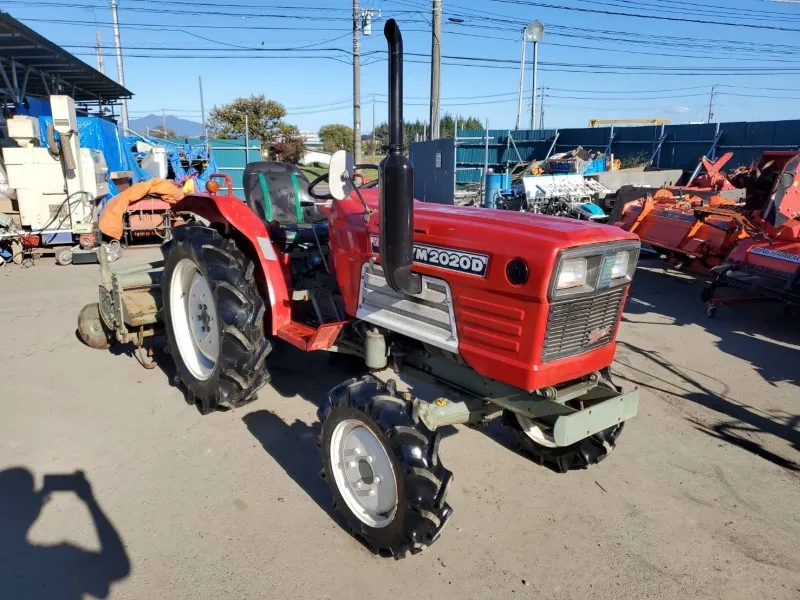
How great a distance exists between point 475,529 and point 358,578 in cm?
64

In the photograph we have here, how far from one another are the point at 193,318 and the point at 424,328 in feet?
6.84

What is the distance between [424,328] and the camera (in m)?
2.80

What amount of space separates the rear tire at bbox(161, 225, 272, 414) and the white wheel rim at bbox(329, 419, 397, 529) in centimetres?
97

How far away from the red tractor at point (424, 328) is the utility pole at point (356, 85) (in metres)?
14.0

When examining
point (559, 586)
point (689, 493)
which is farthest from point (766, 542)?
point (559, 586)

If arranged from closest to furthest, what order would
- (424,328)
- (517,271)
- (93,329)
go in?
(517,271) < (424,328) < (93,329)

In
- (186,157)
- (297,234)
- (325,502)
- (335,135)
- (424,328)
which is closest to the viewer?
(424,328)

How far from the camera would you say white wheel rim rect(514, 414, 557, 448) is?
3.27 metres

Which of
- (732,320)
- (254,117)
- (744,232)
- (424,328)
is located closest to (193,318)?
(424,328)

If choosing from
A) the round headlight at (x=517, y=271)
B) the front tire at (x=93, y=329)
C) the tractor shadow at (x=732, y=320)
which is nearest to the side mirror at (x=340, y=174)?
the round headlight at (x=517, y=271)

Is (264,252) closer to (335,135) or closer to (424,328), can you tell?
(424,328)

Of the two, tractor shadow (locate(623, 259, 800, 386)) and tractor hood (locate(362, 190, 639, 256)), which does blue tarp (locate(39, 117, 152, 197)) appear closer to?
tractor shadow (locate(623, 259, 800, 386))

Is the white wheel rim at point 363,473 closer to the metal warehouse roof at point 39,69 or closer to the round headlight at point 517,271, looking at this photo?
the round headlight at point 517,271

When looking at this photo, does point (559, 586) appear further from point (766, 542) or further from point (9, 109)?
point (9, 109)
